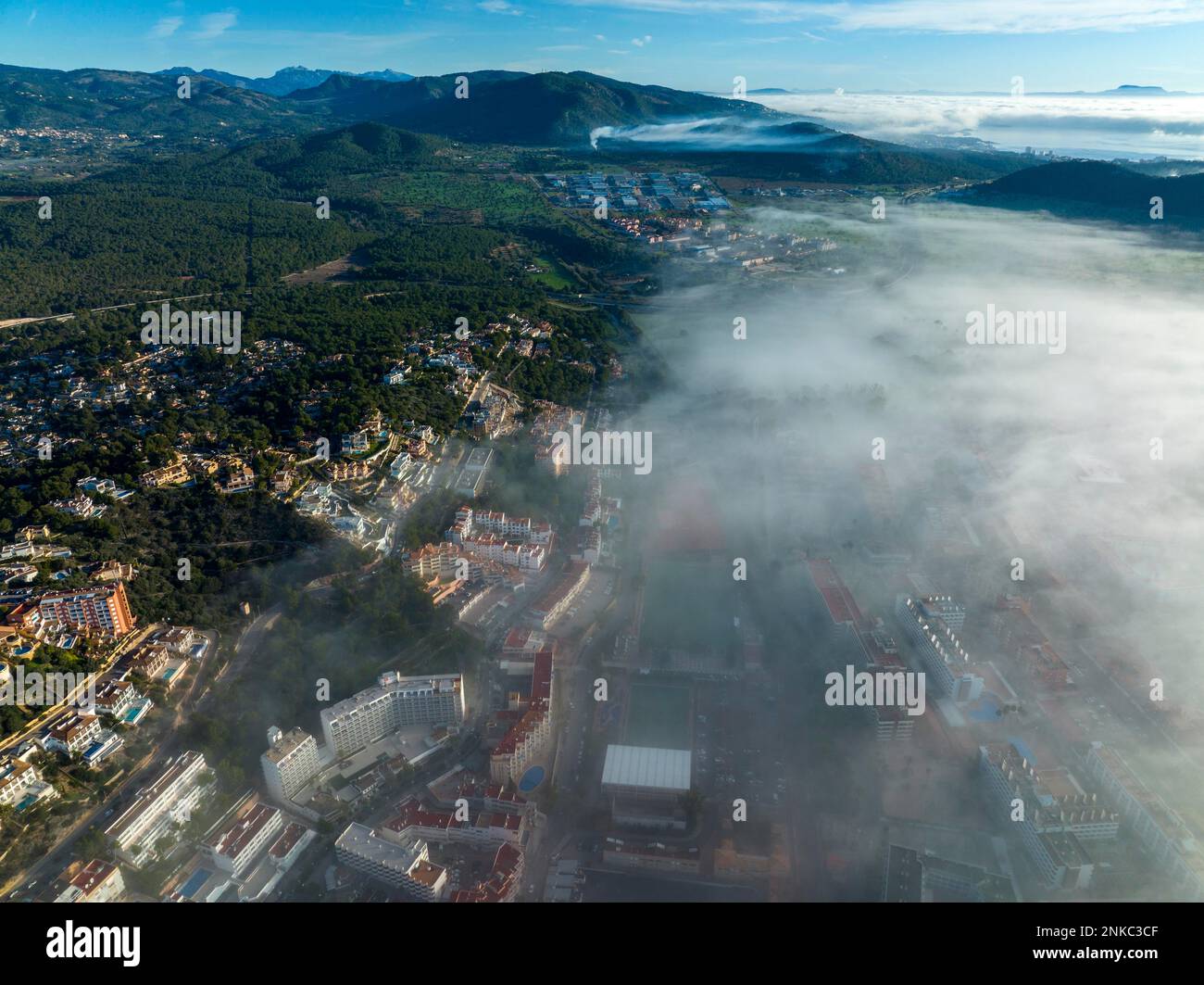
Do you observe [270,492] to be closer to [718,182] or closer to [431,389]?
[431,389]

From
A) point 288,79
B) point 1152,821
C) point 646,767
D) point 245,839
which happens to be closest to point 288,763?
point 245,839

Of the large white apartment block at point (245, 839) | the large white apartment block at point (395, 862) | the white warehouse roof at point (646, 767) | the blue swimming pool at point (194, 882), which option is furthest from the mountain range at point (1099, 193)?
the blue swimming pool at point (194, 882)

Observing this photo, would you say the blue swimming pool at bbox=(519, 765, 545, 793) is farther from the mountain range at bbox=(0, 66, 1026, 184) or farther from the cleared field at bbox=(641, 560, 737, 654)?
the mountain range at bbox=(0, 66, 1026, 184)

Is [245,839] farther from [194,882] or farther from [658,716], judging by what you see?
[658,716]

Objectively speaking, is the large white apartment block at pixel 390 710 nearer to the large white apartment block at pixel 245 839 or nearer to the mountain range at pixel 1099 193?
the large white apartment block at pixel 245 839

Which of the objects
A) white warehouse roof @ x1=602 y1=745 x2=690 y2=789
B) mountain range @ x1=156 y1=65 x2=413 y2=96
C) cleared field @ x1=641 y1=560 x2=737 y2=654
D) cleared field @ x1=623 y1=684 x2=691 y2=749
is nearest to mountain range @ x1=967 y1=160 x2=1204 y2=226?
cleared field @ x1=641 y1=560 x2=737 y2=654

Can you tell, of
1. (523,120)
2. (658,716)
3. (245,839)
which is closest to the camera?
(245,839)
